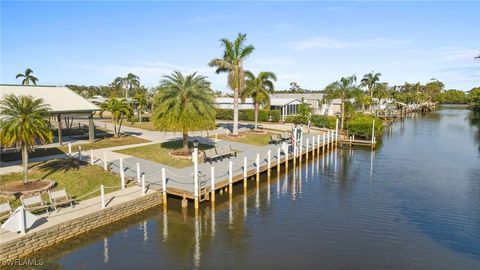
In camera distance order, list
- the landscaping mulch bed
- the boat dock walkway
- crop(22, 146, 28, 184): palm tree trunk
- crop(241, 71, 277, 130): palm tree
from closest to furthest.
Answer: the landscaping mulch bed < crop(22, 146, 28, 184): palm tree trunk < the boat dock walkway < crop(241, 71, 277, 130): palm tree

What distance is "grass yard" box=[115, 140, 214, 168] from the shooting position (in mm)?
25500

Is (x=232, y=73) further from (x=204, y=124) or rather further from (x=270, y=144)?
(x=204, y=124)

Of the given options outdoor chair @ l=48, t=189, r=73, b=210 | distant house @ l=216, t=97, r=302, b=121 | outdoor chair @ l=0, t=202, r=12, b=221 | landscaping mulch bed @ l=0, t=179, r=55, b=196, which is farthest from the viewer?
distant house @ l=216, t=97, r=302, b=121

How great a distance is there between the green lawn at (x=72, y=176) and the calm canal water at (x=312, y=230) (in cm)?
410

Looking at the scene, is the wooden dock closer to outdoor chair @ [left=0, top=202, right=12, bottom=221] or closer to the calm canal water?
the calm canal water

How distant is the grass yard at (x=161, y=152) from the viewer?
2550 cm

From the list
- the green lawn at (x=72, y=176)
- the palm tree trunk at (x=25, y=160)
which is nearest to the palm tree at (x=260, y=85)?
the green lawn at (x=72, y=176)

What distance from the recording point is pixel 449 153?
3753cm

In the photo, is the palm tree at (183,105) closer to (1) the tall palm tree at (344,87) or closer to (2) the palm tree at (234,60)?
(2) the palm tree at (234,60)

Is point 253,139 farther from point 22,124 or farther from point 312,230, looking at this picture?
point 22,124

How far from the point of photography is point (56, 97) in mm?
31219

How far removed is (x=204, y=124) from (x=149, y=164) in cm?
509

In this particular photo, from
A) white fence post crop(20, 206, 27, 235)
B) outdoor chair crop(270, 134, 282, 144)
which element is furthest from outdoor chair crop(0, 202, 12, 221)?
outdoor chair crop(270, 134, 282, 144)

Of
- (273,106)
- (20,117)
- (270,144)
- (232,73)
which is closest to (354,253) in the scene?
(20,117)
